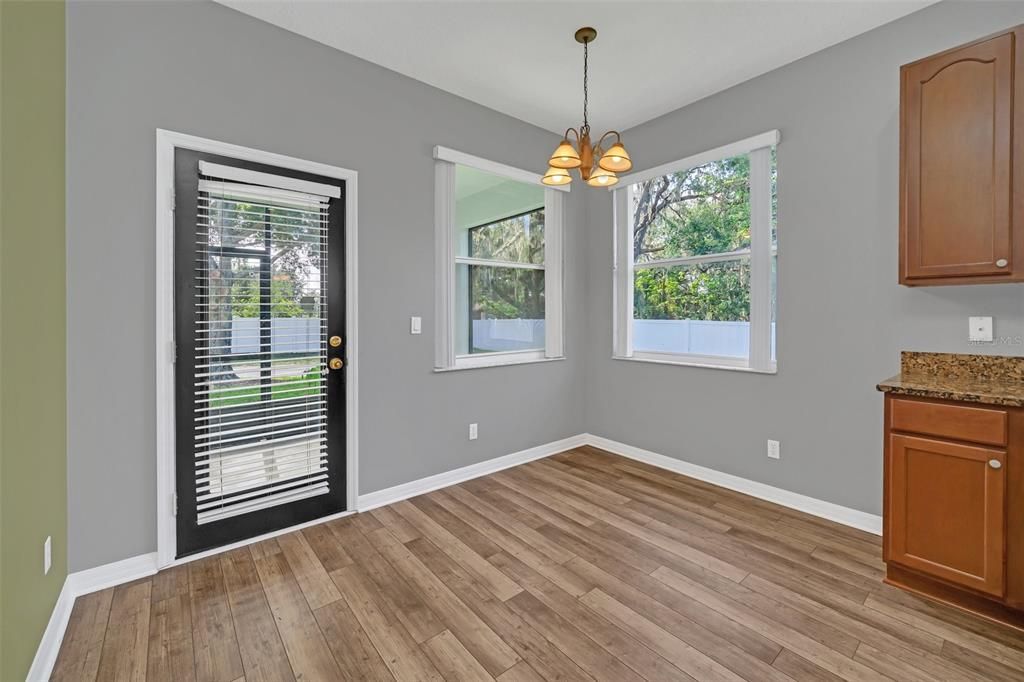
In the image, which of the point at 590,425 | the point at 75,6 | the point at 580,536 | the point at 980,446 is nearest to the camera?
the point at 980,446

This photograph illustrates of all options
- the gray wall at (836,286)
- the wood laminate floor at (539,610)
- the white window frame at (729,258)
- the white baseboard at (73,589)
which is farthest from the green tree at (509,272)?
the white baseboard at (73,589)

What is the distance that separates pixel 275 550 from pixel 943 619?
10.7ft

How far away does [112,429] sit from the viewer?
85.8 inches

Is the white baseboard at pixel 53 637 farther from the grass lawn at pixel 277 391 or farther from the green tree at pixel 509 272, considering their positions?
the green tree at pixel 509 272

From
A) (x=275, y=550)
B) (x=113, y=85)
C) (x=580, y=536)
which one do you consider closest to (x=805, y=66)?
(x=580, y=536)

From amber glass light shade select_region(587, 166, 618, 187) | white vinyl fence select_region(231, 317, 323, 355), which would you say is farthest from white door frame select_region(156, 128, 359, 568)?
amber glass light shade select_region(587, 166, 618, 187)

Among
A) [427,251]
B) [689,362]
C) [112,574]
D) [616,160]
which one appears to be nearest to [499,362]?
[427,251]

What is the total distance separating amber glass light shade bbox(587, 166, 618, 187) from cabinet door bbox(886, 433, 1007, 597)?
1.89m

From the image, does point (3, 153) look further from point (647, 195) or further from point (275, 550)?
point (647, 195)

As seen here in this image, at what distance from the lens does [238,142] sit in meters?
2.51

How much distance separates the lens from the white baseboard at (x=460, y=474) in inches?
121

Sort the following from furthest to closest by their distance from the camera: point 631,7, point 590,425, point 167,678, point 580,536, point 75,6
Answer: point 590,425, point 580,536, point 631,7, point 75,6, point 167,678

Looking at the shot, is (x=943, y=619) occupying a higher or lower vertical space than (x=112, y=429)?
lower

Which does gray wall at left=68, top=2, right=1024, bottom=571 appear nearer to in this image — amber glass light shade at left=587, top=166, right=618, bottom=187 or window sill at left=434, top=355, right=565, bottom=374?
window sill at left=434, top=355, right=565, bottom=374
